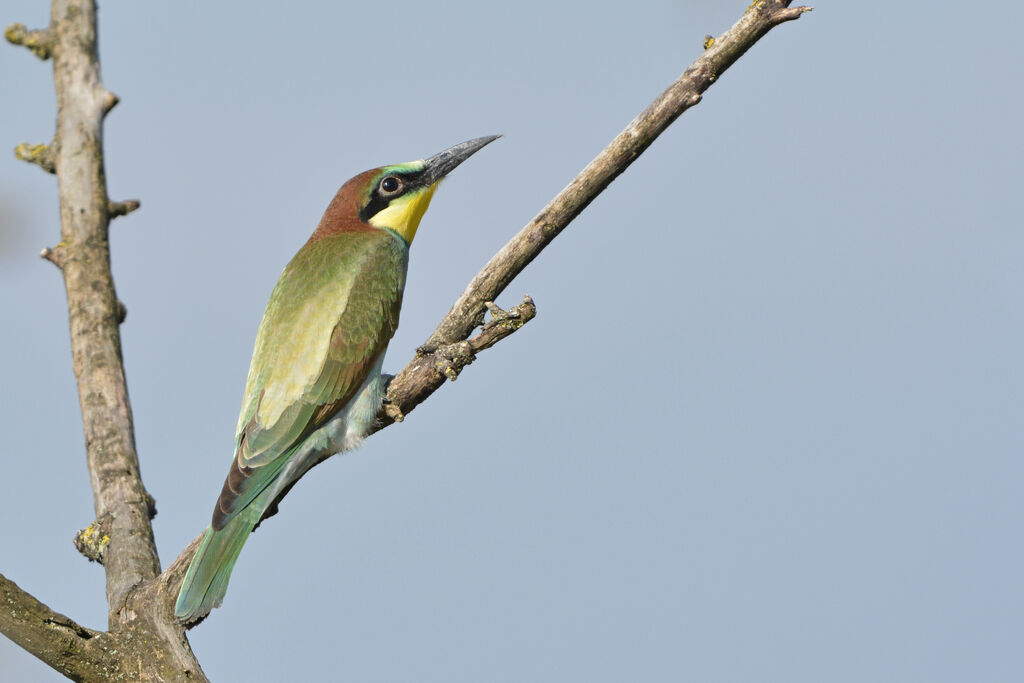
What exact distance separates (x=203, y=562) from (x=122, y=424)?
908 millimetres

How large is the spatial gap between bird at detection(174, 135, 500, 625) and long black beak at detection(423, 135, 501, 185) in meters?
0.47

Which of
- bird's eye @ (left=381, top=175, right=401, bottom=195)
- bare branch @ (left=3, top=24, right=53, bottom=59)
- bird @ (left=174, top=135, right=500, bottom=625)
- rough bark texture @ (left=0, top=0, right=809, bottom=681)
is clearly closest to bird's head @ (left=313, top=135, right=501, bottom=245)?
bird's eye @ (left=381, top=175, right=401, bottom=195)

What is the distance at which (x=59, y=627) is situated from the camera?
3.13 m

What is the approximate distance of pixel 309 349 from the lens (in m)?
4.52

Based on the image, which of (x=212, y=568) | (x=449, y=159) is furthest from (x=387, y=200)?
(x=212, y=568)

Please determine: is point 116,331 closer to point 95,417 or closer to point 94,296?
point 94,296

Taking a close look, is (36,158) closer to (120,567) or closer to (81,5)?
(81,5)

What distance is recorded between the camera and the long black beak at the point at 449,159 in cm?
551

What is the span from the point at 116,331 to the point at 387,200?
1487mm

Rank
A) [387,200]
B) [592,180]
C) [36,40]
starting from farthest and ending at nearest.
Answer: [387,200]
[36,40]
[592,180]

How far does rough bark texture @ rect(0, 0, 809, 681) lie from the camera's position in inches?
129

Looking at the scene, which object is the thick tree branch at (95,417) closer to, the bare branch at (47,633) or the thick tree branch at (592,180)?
the bare branch at (47,633)

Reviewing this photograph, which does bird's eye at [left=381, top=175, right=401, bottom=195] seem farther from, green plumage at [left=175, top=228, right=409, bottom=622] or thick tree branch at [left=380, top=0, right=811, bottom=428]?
thick tree branch at [left=380, top=0, right=811, bottom=428]

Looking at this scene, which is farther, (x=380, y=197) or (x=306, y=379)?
(x=380, y=197)
